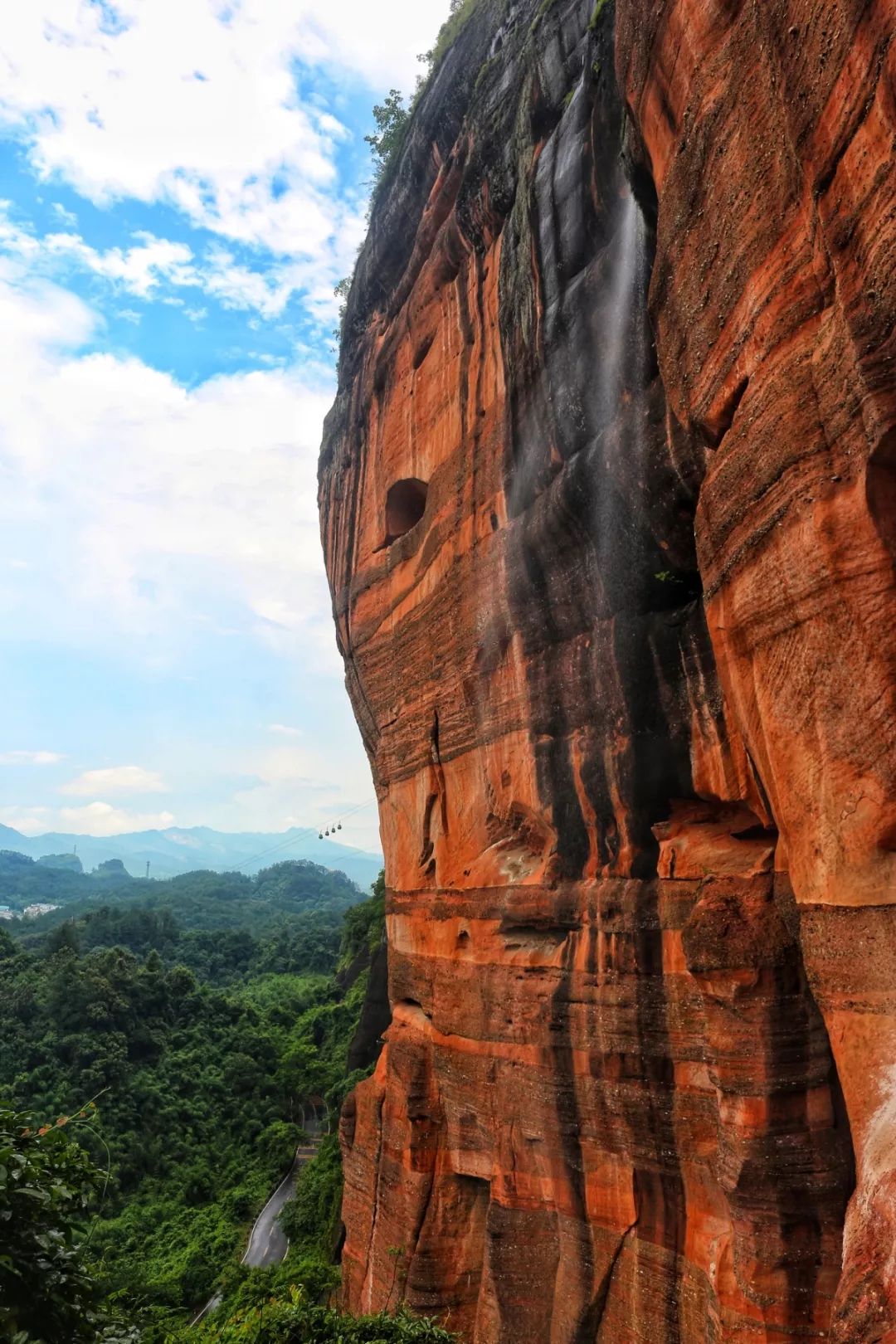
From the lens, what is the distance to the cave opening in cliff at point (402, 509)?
1602 centimetres

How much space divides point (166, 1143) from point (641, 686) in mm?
26867

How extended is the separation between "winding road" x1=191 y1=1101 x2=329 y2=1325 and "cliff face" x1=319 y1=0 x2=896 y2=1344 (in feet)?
30.3

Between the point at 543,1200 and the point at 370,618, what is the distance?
10.0m

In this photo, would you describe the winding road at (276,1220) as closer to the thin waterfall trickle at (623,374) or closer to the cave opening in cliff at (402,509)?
the cave opening in cliff at (402,509)

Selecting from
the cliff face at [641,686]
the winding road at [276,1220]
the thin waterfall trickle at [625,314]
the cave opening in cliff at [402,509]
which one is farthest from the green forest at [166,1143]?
the cave opening in cliff at [402,509]

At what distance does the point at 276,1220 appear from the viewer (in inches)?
974

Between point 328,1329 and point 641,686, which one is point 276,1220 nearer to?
point 328,1329

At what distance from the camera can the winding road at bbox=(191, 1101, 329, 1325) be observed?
73.5 feet

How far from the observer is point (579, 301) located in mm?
9984

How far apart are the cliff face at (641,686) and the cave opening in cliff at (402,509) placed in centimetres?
9

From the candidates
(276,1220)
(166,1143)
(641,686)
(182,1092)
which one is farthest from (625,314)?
(182,1092)

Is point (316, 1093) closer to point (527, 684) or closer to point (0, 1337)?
point (527, 684)

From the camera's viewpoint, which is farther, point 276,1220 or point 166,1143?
point 166,1143

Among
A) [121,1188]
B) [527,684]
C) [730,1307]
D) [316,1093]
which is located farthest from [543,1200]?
[316,1093]
